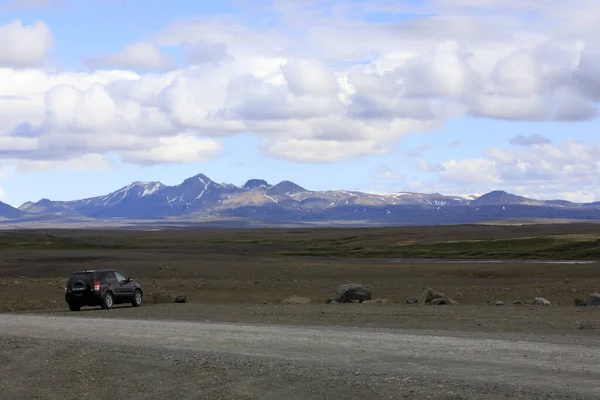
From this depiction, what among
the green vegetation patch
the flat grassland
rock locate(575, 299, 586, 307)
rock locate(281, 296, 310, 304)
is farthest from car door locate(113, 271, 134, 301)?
the green vegetation patch

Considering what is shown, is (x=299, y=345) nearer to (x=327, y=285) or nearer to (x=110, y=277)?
(x=110, y=277)

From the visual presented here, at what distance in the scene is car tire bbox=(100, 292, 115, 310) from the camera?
36.7 metres

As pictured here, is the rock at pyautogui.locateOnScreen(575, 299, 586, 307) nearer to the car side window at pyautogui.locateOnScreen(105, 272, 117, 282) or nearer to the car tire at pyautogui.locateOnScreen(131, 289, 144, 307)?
the car tire at pyautogui.locateOnScreen(131, 289, 144, 307)

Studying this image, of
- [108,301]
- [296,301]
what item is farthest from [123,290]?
[296,301]

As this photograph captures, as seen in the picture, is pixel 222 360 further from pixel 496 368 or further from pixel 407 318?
pixel 407 318

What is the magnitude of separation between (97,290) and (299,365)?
21.6 meters

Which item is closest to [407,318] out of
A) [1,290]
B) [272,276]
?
[1,290]

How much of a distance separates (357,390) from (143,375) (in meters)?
4.42

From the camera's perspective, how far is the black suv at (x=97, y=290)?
36.2 metres

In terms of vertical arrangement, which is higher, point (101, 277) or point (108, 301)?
point (101, 277)

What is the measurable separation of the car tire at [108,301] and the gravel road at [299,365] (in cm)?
1339

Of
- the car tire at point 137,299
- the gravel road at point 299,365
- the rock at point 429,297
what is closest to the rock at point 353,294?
the rock at point 429,297

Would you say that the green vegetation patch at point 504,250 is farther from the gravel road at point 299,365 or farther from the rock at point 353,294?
the gravel road at point 299,365

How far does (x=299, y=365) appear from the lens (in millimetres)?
16359
